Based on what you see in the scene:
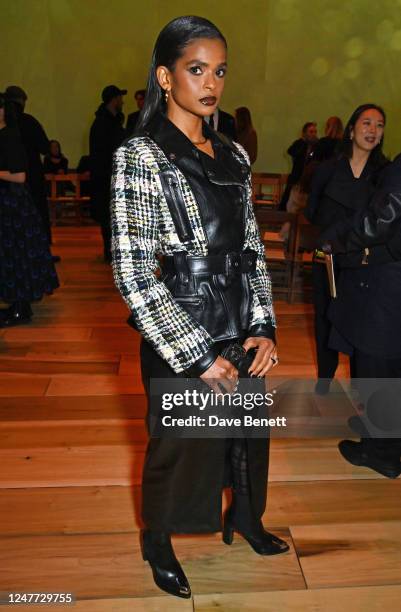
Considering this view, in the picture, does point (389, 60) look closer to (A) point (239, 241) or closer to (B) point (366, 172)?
(B) point (366, 172)

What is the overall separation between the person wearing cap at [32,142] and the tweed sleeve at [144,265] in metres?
3.96

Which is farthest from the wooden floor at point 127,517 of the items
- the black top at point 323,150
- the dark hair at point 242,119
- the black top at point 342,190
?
the dark hair at point 242,119

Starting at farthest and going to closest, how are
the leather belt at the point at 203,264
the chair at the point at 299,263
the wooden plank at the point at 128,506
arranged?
1. the chair at the point at 299,263
2. the wooden plank at the point at 128,506
3. the leather belt at the point at 203,264

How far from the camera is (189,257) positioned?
160 cm

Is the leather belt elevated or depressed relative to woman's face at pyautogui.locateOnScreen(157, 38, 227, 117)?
depressed

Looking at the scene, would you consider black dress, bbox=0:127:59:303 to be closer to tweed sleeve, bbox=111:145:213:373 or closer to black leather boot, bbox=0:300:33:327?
black leather boot, bbox=0:300:33:327

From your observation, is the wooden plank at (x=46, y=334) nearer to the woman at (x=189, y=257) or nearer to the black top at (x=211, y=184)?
the woman at (x=189, y=257)

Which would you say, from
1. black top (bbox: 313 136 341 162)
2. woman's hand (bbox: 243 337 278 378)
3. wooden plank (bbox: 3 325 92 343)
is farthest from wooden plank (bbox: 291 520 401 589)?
black top (bbox: 313 136 341 162)

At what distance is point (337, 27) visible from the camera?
376 inches

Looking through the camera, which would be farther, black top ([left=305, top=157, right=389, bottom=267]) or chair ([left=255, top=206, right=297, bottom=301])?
chair ([left=255, top=206, right=297, bottom=301])

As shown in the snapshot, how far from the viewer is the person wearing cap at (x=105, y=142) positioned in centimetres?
573

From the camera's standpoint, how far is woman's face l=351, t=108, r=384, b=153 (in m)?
2.85

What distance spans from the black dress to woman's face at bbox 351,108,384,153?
Result: 218 cm

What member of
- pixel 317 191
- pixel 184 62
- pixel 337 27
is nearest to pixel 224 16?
pixel 337 27
